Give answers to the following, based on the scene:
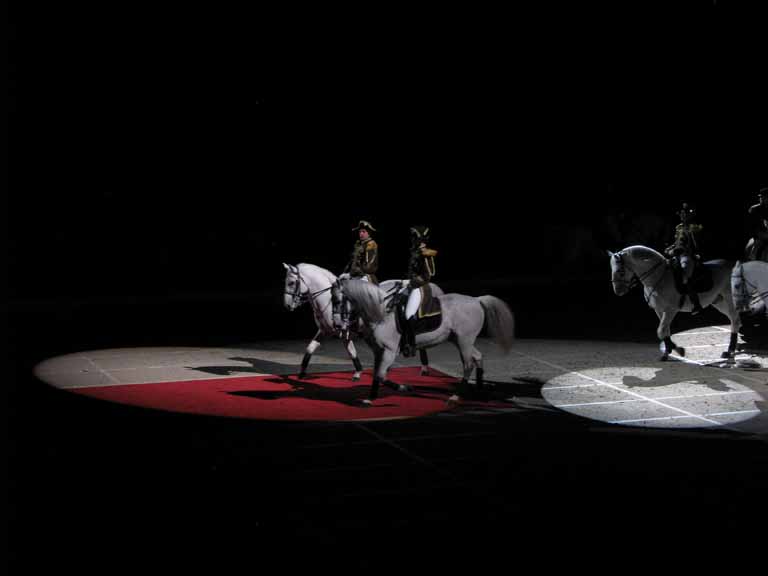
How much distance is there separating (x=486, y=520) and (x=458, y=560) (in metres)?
0.83

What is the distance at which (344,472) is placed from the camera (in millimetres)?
8539

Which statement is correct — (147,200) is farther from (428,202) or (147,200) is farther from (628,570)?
(628,570)

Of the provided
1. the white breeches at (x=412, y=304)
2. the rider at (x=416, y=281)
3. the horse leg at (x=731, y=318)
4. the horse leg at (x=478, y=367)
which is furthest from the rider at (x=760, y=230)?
the white breeches at (x=412, y=304)

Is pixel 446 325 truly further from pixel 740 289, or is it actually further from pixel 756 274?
pixel 756 274

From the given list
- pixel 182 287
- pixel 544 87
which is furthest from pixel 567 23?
pixel 182 287

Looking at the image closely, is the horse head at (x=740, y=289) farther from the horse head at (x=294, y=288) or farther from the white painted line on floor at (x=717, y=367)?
the horse head at (x=294, y=288)

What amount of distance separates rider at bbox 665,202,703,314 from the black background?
572 cm

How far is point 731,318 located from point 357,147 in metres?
14.2

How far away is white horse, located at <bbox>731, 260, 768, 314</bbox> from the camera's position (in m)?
13.9

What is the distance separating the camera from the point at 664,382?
12.6 m

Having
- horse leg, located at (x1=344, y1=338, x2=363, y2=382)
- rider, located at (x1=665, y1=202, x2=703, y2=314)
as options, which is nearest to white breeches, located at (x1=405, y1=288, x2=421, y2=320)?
horse leg, located at (x1=344, y1=338, x2=363, y2=382)

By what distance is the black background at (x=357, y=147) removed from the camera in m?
24.0

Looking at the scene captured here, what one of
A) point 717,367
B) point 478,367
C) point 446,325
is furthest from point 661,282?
point 446,325

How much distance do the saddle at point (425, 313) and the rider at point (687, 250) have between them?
4.59m
